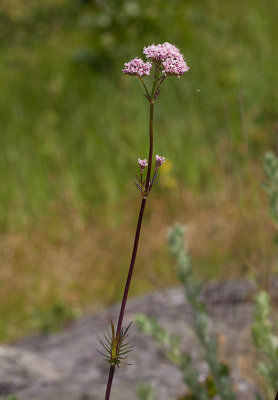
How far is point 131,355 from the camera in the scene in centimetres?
308

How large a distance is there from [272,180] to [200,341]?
0.55 metres

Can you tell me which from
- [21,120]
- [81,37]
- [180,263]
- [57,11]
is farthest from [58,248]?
[57,11]

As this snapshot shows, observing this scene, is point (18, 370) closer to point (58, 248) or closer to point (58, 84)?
point (58, 248)

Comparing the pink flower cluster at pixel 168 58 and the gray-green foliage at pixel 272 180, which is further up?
the gray-green foliage at pixel 272 180

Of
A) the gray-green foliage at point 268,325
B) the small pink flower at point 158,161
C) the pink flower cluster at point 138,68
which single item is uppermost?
the gray-green foliage at point 268,325

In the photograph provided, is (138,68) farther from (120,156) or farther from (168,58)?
(120,156)

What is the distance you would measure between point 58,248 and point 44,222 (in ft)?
1.28

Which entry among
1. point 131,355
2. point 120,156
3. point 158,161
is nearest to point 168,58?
point 158,161

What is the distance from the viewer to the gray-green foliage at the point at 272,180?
5.63 ft

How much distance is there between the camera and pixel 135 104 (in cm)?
631

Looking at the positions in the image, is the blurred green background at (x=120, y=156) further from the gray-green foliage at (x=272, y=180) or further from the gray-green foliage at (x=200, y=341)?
the gray-green foliage at (x=272, y=180)

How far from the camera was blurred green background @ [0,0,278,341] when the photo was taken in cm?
450

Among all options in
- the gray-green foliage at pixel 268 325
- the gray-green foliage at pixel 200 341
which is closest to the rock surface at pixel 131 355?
the gray-green foliage at pixel 200 341

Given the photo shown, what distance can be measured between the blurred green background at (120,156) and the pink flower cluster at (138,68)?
231cm
